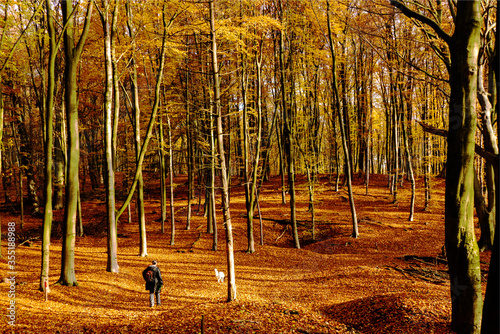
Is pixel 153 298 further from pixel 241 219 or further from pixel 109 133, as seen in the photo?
pixel 241 219

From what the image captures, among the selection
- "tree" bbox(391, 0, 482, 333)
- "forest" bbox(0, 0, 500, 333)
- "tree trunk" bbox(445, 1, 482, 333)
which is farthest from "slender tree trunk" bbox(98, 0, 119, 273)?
"tree trunk" bbox(445, 1, 482, 333)

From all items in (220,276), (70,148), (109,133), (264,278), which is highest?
(109,133)

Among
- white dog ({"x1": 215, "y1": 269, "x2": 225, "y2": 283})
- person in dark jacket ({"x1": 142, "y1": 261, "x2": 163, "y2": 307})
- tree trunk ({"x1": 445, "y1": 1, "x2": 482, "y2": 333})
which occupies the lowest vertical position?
white dog ({"x1": 215, "y1": 269, "x2": 225, "y2": 283})

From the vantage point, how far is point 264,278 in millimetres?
11945

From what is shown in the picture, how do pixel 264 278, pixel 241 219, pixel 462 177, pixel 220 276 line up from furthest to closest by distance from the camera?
pixel 241 219
pixel 264 278
pixel 220 276
pixel 462 177

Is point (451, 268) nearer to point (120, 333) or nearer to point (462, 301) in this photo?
point (462, 301)

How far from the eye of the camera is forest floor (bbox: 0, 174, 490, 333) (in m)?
6.75

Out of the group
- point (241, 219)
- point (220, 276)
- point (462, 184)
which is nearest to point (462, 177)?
point (462, 184)

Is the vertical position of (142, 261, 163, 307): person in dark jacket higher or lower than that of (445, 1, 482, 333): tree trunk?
lower

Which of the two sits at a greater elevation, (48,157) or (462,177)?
(48,157)

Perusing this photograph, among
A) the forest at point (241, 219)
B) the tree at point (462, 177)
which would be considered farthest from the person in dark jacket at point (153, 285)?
A: the tree at point (462, 177)

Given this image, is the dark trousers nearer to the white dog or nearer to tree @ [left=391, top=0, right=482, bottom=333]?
the white dog

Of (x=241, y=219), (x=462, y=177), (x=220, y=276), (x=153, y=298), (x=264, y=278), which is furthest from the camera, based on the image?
(x=241, y=219)

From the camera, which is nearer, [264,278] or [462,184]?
[462,184]
